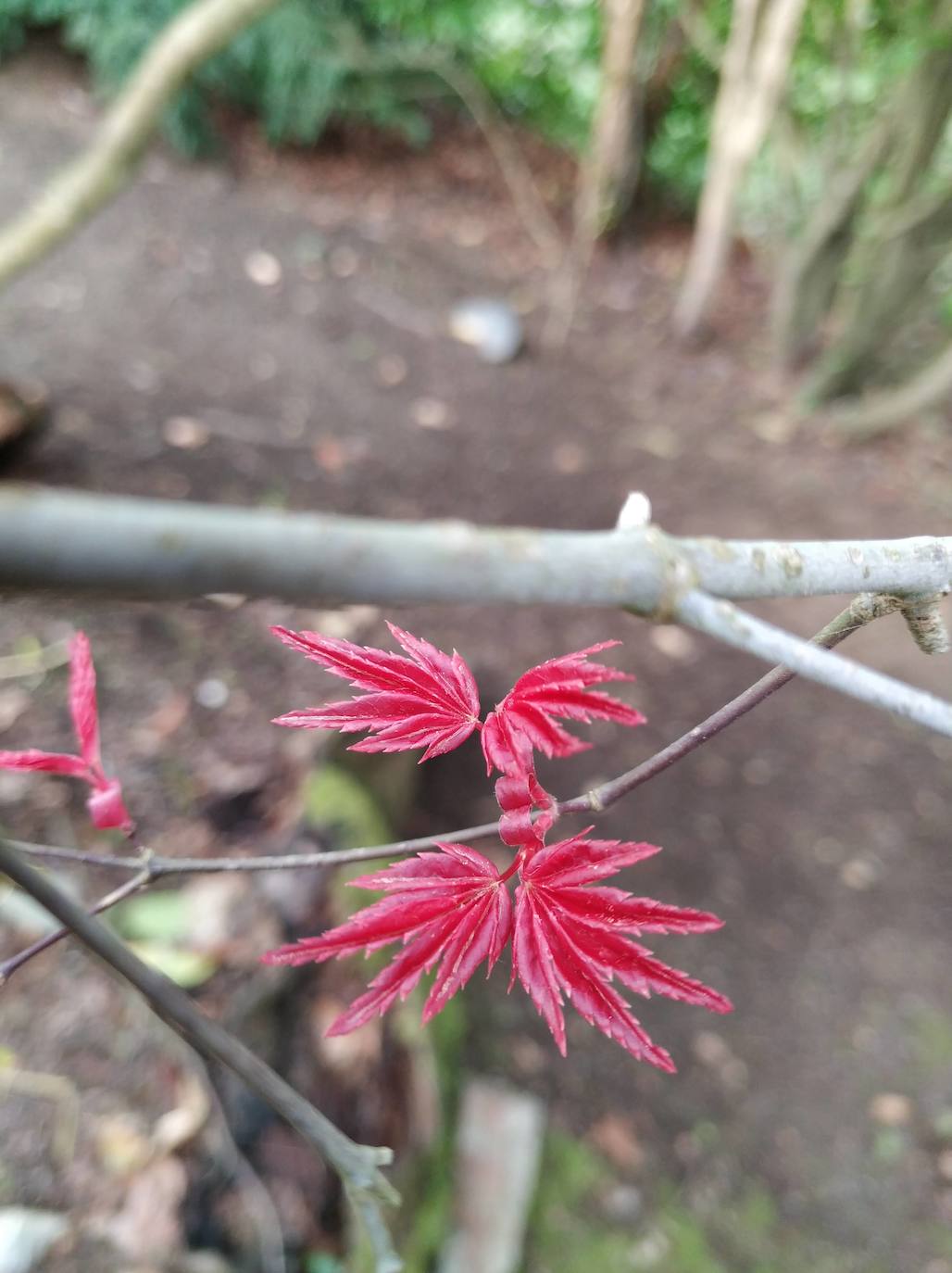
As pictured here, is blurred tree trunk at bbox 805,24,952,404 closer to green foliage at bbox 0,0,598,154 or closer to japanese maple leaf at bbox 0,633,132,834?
green foliage at bbox 0,0,598,154

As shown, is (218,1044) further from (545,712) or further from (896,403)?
(896,403)

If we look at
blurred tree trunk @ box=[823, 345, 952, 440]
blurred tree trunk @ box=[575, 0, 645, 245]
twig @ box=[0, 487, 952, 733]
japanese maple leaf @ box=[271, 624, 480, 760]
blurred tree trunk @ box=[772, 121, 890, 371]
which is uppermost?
Answer: blurred tree trunk @ box=[575, 0, 645, 245]

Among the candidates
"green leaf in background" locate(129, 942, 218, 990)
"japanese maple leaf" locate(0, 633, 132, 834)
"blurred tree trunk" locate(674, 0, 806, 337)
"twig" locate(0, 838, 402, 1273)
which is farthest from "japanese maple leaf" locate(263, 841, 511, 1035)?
"blurred tree trunk" locate(674, 0, 806, 337)

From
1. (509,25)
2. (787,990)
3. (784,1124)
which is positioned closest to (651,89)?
(509,25)

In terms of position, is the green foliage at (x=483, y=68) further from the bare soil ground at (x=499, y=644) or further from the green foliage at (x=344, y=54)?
the bare soil ground at (x=499, y=644)

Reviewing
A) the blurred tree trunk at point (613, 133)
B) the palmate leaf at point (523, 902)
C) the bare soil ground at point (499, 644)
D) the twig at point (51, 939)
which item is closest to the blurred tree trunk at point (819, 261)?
the bare soil ground at point (499, 644)

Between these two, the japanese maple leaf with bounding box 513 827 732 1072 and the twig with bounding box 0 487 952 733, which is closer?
the twig with bounding box 0 487 952 733
